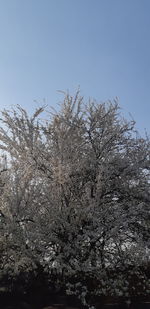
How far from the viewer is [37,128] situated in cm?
1365

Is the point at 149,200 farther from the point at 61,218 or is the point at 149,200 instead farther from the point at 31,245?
the point at 31,245

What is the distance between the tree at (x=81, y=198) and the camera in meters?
10.9

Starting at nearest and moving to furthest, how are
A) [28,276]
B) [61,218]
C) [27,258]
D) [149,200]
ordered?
[27,258]
[61,218]
[28,276]
[149,200]

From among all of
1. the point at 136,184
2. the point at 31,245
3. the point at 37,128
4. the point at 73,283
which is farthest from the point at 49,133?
the point at 73,283

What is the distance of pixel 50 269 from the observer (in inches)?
452

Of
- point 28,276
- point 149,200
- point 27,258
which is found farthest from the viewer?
point 149,200

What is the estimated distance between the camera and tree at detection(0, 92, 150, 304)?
10.9 m

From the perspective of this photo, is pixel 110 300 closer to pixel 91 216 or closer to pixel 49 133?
pixel 91 216

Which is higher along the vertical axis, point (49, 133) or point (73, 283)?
point (49, 133)

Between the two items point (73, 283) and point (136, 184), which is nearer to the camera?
point (73, 283)

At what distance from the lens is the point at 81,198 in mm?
11547

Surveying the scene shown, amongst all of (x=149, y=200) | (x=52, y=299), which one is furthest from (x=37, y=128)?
(x=52, y=299)

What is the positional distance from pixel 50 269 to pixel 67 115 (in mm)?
5980

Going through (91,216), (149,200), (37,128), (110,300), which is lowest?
(110,300)
